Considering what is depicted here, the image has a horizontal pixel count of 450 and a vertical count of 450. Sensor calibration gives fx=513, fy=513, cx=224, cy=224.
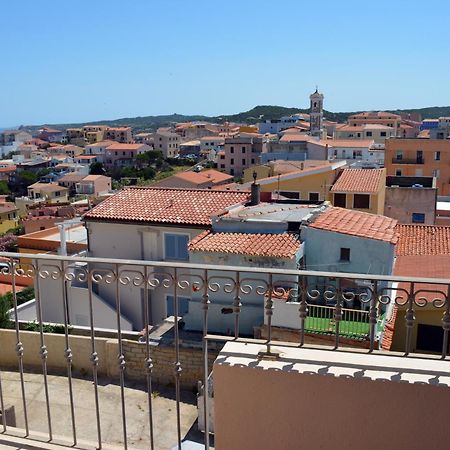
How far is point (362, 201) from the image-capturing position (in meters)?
18.9

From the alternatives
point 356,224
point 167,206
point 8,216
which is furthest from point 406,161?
point 8,216

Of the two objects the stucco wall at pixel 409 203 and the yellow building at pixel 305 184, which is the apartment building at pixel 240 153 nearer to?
the stucco wall at pixel 409 203

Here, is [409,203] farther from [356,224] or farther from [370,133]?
[370,133]

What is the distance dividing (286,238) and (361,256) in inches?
61.9

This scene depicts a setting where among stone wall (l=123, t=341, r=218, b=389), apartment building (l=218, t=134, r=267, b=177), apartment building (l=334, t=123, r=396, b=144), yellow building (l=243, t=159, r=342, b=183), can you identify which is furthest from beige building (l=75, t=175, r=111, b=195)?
stone wall (l=123, t=341, r=218, b=389)

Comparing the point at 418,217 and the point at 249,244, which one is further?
the point at 418,217

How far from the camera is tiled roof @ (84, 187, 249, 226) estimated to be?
14094mm

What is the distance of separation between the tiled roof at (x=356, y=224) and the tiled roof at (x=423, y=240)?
1.57 metres

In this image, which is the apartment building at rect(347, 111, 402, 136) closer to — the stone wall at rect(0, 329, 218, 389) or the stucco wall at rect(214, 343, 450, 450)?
the stone wall at rect(0, 329, 218, 389)

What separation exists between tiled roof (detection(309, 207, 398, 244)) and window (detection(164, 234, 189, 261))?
Result: 4105mm

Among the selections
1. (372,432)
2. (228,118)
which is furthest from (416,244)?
(228,118)

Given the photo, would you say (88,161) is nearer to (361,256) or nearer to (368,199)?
(368,199)

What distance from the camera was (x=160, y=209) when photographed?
1471 centimetres

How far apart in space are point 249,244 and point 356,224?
2.33 metres
